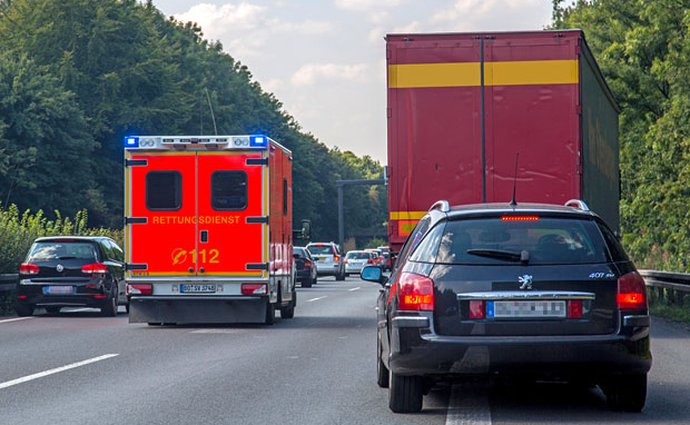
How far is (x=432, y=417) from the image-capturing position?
924 cm

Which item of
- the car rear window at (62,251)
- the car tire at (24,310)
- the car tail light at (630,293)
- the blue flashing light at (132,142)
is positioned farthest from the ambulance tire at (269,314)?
the car tail light at (630,293)

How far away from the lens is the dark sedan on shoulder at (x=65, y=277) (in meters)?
23.5

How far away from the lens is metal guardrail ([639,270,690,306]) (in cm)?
2195

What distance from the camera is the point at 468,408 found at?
9.70 m

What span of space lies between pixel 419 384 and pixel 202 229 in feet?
35.4

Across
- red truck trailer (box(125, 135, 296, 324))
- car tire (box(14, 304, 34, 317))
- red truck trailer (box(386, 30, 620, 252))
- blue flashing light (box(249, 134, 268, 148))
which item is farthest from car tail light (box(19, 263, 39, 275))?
red truck trailer (box(386, 30, 620, 252))

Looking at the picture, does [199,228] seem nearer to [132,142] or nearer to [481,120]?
[132,142]

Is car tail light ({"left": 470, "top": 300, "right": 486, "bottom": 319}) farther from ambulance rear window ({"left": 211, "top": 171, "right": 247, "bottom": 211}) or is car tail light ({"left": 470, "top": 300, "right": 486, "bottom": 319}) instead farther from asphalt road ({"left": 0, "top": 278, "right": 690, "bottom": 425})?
ambulance rear window ({"left": 211, "top": 171, "right": 247, "bottom": 211})

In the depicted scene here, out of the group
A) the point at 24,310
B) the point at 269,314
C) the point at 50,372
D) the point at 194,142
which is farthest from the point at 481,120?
the point at 24,310

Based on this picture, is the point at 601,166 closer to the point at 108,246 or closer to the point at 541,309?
the point at 108,246

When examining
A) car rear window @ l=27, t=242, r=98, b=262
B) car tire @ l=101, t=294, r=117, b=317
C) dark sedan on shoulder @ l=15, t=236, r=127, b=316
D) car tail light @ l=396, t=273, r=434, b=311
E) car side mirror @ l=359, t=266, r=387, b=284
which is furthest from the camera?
car tire @ l=101, t=294, r=117, b=317

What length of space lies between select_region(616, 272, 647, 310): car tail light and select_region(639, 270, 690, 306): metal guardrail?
12.9 metres

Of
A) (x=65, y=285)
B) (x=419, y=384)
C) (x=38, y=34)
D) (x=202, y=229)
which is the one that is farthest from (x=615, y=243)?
(x=38, y=34)

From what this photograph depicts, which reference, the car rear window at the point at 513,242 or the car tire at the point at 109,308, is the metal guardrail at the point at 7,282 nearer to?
the car tire at the point at 109,308
